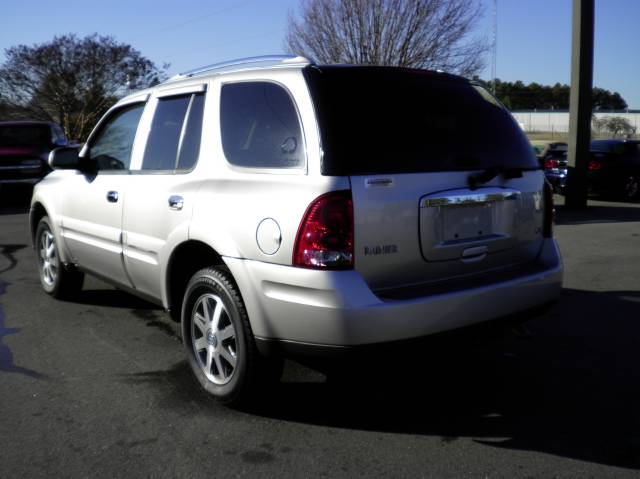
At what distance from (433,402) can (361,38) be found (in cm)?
1871

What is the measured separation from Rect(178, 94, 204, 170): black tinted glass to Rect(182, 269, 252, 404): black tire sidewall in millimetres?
725

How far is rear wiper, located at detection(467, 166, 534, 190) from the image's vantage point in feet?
12.0

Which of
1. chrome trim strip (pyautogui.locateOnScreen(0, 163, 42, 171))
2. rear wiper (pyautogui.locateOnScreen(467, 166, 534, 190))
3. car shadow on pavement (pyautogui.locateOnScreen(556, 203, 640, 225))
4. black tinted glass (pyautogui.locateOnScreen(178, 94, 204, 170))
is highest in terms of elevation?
black tinted glass (pyautogui.locateOnScreen(178, 94, 204, 170))

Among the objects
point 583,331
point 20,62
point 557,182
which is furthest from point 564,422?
point 20,62

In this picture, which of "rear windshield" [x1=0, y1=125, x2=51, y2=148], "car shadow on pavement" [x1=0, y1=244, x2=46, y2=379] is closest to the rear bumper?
"car shadow on pavement" [x1=0, y1=244, x2=46, y2=379]

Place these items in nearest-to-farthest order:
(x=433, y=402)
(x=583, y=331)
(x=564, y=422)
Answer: (x=564, y=422)
(x=433, y=402)
(x=583, y=331)

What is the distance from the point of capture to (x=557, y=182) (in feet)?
51.4

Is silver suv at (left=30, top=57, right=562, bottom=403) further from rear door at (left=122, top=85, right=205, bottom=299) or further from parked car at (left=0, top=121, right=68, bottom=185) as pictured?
parked car at (left=0, top=121, right=68, bottom=185)

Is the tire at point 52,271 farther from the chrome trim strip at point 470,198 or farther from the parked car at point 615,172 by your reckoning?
the parked car at point 615,172

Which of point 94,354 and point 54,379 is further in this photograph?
point 94,354

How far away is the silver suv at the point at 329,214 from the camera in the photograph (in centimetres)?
329

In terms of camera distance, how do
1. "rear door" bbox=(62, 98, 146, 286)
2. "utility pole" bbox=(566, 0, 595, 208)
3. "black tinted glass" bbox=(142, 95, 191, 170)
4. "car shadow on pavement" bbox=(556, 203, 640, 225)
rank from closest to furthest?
"black tinted glass" bbox=(142, 95, 191, 170) < "rear door" bbox=(62, 98, 146, 286) < "car shadow on pavement" bbox=(556, 203, 640, 225) < "utility pole" bbox=(566, 0, 595, 208)

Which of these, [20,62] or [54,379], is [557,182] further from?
[20,62]

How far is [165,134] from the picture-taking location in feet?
15.0
